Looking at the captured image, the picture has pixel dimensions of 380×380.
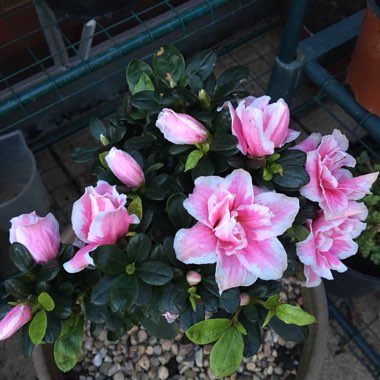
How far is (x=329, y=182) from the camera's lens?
807 millimetres

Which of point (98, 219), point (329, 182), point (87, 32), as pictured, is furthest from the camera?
point (87, 32)

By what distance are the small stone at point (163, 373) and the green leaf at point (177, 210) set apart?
61cm

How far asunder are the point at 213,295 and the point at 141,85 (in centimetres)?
39

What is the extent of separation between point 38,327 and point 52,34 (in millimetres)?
1238

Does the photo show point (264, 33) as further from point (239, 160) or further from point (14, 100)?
point (239, 160)

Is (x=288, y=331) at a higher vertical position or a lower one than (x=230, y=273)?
lower

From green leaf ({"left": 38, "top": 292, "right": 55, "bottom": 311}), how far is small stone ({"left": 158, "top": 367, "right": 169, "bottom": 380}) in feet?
1.91

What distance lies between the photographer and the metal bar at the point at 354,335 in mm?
1614

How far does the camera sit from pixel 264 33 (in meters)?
2.21

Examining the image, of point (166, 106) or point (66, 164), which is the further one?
point (66, 164)

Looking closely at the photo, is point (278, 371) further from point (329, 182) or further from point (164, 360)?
point (329, 182)

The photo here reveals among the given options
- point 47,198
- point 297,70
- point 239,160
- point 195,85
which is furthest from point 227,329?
point 47,198

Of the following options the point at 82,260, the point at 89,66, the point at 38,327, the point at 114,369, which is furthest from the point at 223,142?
the point at 114,369

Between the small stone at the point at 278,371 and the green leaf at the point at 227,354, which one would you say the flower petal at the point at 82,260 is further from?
the small stone at the point at 278,371
